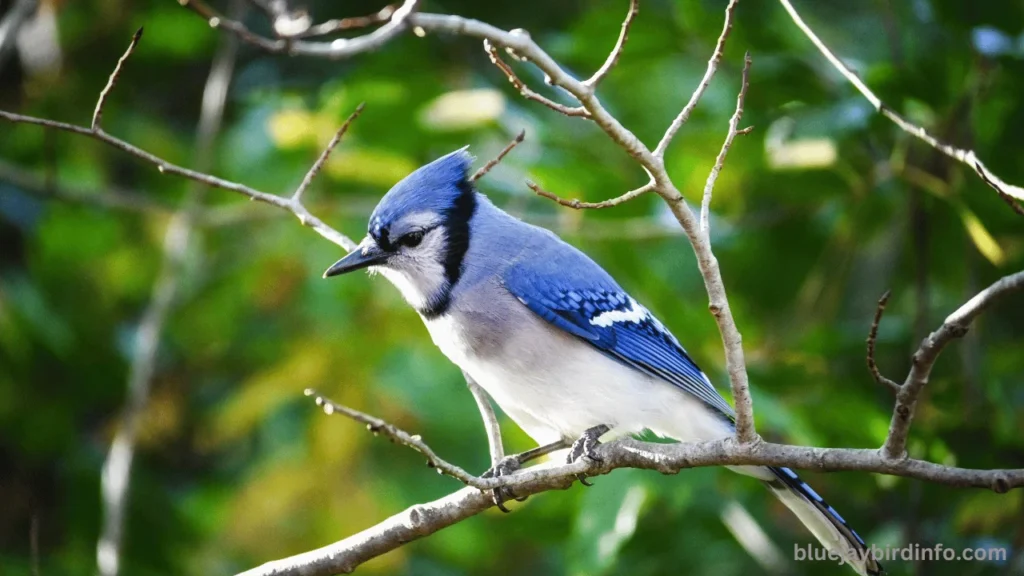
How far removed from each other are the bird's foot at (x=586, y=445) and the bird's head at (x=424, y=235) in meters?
0.52

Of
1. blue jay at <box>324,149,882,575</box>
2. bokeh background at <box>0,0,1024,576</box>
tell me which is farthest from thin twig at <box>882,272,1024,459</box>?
bokeh background at <box>0,0,1024,576</box>

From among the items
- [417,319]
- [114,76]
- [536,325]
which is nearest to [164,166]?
[114,76]

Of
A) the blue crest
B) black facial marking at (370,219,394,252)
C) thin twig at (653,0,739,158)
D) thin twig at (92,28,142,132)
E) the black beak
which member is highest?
the blue crest

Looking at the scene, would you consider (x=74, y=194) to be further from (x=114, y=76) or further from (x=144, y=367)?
(x=114, y=76)

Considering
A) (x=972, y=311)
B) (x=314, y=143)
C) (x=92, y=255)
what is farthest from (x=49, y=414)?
(x=972, y=311)

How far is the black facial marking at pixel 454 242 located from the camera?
3.01m

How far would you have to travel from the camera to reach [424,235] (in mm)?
3064

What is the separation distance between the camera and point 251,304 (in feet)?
15.0

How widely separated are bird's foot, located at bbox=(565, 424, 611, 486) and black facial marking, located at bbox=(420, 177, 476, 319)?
52 cm

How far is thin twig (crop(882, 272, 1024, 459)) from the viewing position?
5.43ft

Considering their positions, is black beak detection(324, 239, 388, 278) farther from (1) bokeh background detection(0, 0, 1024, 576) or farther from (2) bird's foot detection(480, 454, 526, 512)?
(1) bokeh background detection(0, 0, 1024, 576)

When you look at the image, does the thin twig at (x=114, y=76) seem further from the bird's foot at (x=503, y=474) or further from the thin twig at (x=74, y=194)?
the thin twig at (x=74, y=194)

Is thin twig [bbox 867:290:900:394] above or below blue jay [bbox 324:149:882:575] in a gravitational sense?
below

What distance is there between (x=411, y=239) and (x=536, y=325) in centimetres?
42
